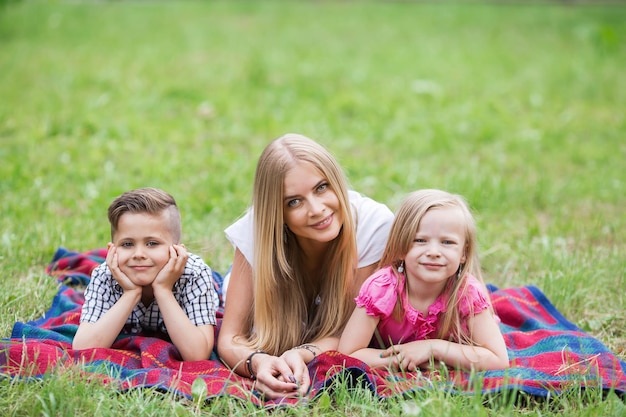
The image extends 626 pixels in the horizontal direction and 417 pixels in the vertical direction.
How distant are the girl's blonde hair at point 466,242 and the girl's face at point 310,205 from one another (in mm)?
272

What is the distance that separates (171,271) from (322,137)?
4057 mm

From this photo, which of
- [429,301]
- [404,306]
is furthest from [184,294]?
[429,301]

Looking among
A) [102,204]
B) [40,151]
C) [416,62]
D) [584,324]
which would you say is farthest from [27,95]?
[584,324]

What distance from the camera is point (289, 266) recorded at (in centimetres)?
343

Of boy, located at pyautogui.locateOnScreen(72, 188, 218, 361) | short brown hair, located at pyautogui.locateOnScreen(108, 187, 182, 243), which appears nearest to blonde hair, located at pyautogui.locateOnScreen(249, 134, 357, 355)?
boy, located at pyautogui.locateOnScreen(72, 188, 218, 361)

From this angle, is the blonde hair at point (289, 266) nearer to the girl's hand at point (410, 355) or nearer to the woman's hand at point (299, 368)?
the woman's hand at point (299, 368)

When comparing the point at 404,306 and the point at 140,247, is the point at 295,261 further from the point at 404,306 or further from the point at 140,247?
the point at 140,247

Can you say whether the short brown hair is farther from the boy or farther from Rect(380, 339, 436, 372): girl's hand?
Rect(380, 339, 436, 372): girl's hand

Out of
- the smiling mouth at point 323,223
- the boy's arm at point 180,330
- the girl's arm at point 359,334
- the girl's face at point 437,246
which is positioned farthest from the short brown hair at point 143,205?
the girl's face at point 437,246

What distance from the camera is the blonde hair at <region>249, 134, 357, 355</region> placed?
3.25m

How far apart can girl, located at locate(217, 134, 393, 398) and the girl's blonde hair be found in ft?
0.76

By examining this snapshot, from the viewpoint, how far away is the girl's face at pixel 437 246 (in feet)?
10.3

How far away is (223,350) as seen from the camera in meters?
3.38

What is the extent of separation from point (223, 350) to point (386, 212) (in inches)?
39.4
